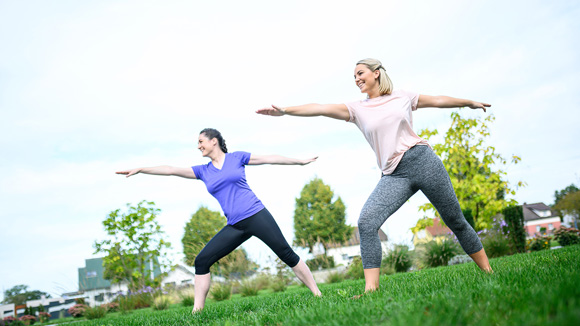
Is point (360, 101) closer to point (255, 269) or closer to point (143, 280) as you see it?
point (255, 269)

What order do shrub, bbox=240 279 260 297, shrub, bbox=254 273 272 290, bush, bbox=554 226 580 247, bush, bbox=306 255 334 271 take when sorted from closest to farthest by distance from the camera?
1. shrub, bbox=240 279 260 297
2. shrub, bbox=254 273 272 290
3. bush, bbox=554 226 580 247
4. bush, bbox=306 255 334 271

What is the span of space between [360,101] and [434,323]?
2444 millimetres

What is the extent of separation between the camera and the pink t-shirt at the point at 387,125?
3562mm

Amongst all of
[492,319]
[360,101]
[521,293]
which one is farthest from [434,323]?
[360,101]

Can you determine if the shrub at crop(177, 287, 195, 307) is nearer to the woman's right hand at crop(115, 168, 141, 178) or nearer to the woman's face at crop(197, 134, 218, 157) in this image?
the woman's right hand at crop(115, 168, 141, 178)

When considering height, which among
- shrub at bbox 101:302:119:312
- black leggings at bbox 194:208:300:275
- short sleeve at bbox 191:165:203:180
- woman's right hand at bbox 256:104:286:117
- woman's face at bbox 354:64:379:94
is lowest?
shrub at bbox 101:302:119:312

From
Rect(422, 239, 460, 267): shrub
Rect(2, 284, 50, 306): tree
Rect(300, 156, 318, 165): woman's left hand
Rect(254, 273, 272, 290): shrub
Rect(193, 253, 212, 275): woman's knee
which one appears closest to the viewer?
Rect(193, 253, 212, 275): woman's knee

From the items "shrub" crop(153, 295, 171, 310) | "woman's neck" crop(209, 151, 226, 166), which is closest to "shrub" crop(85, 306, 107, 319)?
"shrub" crop(153, 295, 171, 310)

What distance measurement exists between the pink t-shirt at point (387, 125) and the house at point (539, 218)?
69842 millimetres

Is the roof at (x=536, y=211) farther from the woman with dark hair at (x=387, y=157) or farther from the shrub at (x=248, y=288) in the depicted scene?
the woman with dark hair at (x=387, y=157)

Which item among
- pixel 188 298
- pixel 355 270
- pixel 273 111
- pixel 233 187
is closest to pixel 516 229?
pixel 355 270

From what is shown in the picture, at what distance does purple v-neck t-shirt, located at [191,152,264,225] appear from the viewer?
4.62m

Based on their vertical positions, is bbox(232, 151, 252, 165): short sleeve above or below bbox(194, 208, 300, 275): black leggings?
above

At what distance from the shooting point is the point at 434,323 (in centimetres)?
172
